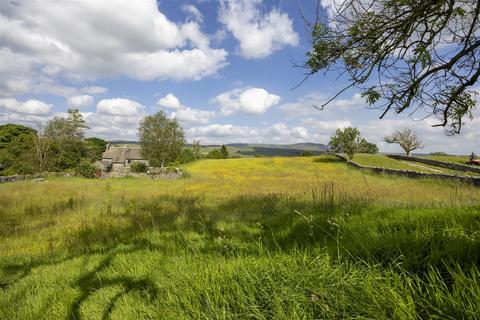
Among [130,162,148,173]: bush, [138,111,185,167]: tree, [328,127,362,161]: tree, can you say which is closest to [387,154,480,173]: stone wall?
[328,127,362,161]: tree

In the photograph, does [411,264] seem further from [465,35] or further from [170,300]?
[465,35]

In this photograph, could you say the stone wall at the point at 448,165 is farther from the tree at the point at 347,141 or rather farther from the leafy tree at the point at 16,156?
the leafy tree at the point at 16,156

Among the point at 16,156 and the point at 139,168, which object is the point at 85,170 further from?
the point at 16,156

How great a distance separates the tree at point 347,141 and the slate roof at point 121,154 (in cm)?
5505

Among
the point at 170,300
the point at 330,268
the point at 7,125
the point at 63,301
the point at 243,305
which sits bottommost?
the point at 63,301

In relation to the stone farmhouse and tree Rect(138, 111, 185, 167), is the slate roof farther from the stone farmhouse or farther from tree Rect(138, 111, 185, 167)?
tree Rect(138, 111, 185, 167)

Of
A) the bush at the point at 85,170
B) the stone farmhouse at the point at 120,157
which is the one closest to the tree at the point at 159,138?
the bush at the point at 85,170

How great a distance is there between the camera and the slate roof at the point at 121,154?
7832cm

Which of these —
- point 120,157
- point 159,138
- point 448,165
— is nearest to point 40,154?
point 159,138

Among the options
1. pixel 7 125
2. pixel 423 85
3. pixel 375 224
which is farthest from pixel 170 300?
pixel 7 125

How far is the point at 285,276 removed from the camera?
8.38 ft

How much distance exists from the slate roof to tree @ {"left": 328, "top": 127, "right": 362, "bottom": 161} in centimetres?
5505

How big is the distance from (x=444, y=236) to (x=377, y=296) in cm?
148

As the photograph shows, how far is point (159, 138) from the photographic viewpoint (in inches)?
2130
